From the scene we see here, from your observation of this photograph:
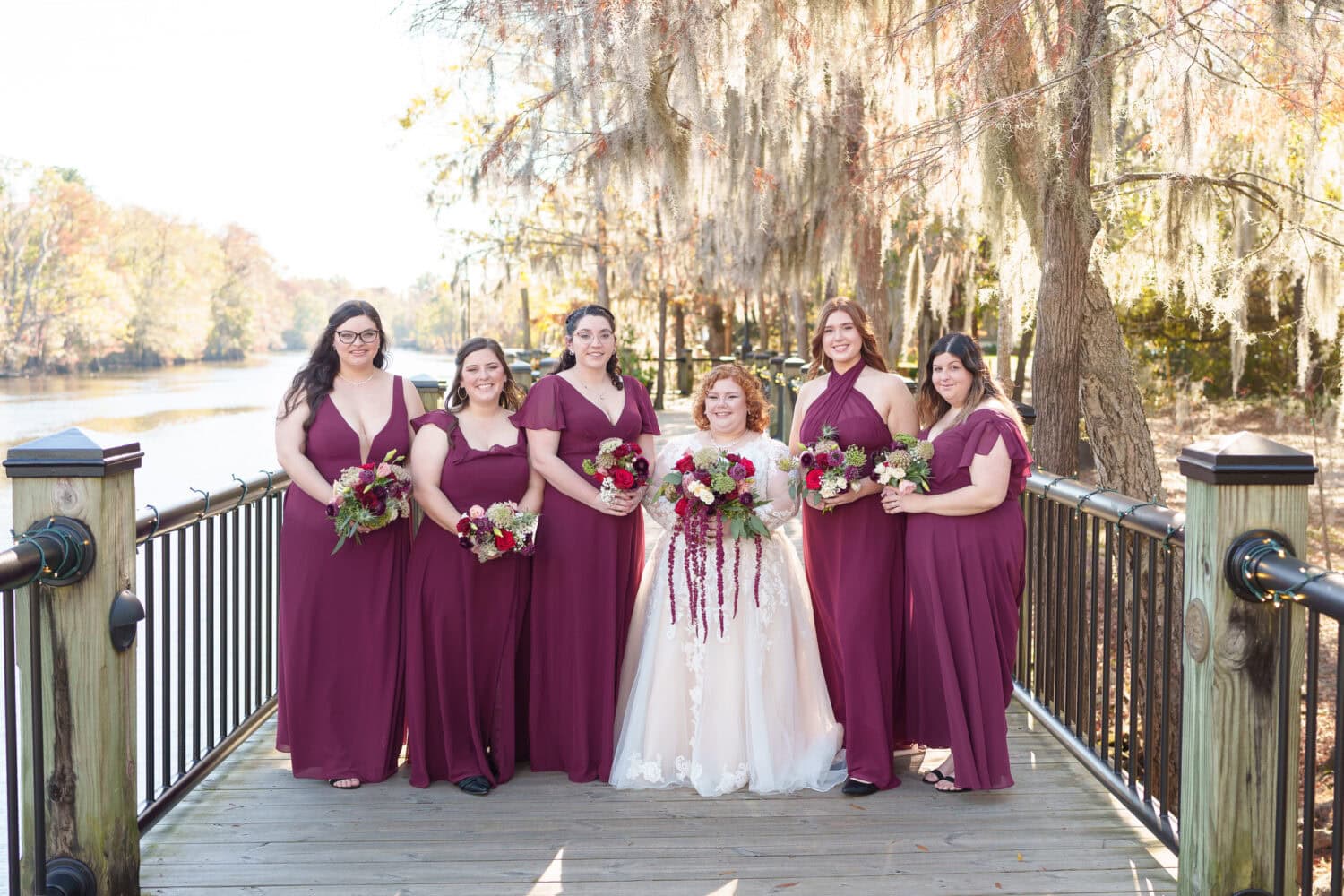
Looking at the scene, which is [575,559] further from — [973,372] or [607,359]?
[973,372]

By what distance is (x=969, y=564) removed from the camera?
3.84m

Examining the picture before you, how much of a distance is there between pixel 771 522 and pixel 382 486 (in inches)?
53.6

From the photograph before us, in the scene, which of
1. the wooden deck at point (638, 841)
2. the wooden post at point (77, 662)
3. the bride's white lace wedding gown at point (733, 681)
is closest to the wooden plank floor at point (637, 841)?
the wooden deck at point (638, 841)

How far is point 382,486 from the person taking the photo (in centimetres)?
388

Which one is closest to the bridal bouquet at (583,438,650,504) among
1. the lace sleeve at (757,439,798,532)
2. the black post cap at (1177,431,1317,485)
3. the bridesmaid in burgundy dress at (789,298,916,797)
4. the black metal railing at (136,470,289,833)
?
the lace sleeve at (757,439,798,532)

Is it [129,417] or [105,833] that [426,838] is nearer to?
[105,833]

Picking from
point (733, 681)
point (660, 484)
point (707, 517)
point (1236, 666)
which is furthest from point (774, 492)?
point (1236, 666)

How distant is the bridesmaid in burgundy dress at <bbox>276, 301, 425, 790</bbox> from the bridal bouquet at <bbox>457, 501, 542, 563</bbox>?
36 cm

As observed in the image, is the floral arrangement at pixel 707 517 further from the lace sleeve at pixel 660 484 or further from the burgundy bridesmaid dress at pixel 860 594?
the burgundy bridesmaid dress at pixel 860 594

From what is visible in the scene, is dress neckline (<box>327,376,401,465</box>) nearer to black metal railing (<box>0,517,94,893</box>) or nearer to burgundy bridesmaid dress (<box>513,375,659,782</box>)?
burgundy bridesmaid dress (<box>513,375,659,782</box>)

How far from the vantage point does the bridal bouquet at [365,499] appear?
3830mm

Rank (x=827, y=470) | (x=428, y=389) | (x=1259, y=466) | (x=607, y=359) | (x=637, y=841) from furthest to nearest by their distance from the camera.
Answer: (x=428, y=389)
(x=607, y=359)
(x=827, y=470)
(x=637, y=841)
(x=1259, y=466)

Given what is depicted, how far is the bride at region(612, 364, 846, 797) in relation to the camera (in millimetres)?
3990

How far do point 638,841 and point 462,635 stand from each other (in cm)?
102
